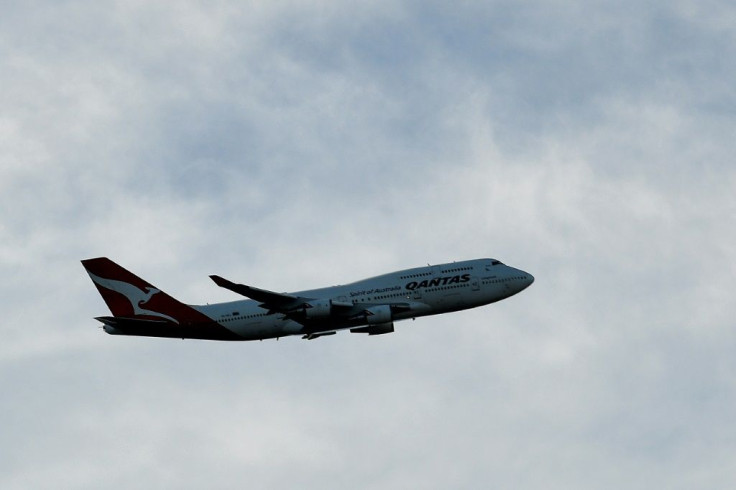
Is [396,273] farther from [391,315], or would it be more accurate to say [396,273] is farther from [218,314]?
[218,314]

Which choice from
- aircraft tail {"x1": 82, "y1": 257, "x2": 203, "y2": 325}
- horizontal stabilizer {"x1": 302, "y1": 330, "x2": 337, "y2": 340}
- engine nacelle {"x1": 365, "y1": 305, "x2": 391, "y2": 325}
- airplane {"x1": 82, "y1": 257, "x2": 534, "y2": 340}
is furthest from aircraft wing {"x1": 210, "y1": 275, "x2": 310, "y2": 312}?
aircraft tail {"x1": 82, "y1": 257, "x2": 203, "y2": 325}

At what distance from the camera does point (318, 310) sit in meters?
76.8

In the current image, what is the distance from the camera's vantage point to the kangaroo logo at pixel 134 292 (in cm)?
8444

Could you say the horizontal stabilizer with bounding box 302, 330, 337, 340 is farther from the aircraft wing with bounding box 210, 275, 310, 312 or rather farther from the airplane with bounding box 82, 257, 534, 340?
the aircraft wing with bounding box 210, 275, 310, 312

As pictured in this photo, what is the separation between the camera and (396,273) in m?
80.1

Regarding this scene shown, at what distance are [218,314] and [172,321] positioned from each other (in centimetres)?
441

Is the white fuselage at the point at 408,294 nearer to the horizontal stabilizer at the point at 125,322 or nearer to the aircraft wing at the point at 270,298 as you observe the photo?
the aircraft wing at the point at 270,298

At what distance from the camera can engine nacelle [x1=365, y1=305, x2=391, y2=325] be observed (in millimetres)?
76625

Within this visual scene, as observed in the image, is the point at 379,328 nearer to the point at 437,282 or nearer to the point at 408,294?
the point at 408,294

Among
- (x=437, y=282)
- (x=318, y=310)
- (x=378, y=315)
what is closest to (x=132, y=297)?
(x=318, y=310)

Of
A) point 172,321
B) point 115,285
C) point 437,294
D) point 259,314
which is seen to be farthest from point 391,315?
point 115,285

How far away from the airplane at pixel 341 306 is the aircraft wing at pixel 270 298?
8 cm

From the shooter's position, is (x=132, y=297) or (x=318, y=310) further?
(x=132, y=297)

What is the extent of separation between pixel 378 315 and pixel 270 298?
29.6ft
